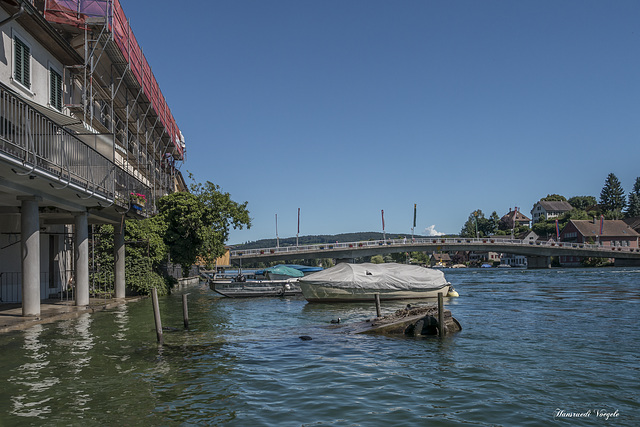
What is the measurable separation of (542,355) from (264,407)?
8350mm

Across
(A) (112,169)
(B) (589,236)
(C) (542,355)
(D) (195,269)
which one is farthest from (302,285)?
(B) (589,236)

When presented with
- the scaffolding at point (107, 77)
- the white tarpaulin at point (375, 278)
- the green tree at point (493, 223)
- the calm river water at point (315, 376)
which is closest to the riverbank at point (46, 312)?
the calm river water at point (315, 376)

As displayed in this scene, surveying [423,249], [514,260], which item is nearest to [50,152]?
[423,249]

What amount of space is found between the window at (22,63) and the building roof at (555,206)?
560 ft

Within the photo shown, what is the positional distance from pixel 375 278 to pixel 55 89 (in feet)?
65.3

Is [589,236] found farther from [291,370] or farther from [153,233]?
[291,370]

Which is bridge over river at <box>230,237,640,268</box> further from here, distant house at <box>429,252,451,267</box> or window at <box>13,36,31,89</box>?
distant house at <box>429,252,451,267</box>

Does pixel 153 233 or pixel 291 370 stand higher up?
pixel 153 233

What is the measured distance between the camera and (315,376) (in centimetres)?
1189

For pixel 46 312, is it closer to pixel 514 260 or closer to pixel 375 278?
pixel 375 278

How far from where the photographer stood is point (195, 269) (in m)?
80.4

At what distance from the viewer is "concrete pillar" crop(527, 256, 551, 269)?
100562 millimetres

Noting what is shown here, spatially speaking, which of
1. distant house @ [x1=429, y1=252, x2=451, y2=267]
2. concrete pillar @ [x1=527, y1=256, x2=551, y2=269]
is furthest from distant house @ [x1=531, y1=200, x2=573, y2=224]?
concrete pillar @ [x1=527, y1=256, x2=551, y2=269]

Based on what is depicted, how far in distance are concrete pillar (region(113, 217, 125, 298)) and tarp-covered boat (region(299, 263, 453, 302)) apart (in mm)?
10251
